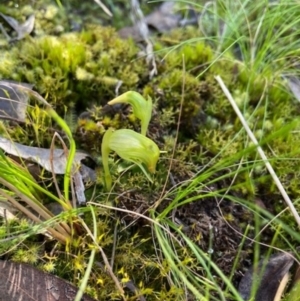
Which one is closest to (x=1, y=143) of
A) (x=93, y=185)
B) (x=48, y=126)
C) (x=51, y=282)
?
(x=48, y=126)

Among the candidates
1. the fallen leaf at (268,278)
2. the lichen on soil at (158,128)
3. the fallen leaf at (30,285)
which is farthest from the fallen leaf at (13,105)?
the fallen leaf at (268,278)

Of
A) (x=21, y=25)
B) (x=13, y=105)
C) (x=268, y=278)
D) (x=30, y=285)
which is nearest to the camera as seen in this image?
(x=30, y=285)

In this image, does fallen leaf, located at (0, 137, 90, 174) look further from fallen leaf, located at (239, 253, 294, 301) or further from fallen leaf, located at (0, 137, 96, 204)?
fallen leaf, located at (239, 253, 294, 301)

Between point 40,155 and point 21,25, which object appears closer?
point 40,155

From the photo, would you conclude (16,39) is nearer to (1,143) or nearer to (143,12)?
(1,143)

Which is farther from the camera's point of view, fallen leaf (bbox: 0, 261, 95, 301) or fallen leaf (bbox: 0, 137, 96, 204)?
fallen leaf (bbox: 0, 137, 96, 204)

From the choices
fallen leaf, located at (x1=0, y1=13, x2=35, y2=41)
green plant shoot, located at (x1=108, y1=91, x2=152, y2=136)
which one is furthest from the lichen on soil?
green plant shoot, located at (x1=108, y1=91, x2=152, y2=136)

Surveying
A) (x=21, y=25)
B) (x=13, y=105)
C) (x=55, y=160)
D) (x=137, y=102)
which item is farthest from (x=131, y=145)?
(x=21, y=25)

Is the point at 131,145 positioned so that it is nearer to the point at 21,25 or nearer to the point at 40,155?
the point at 40,155
